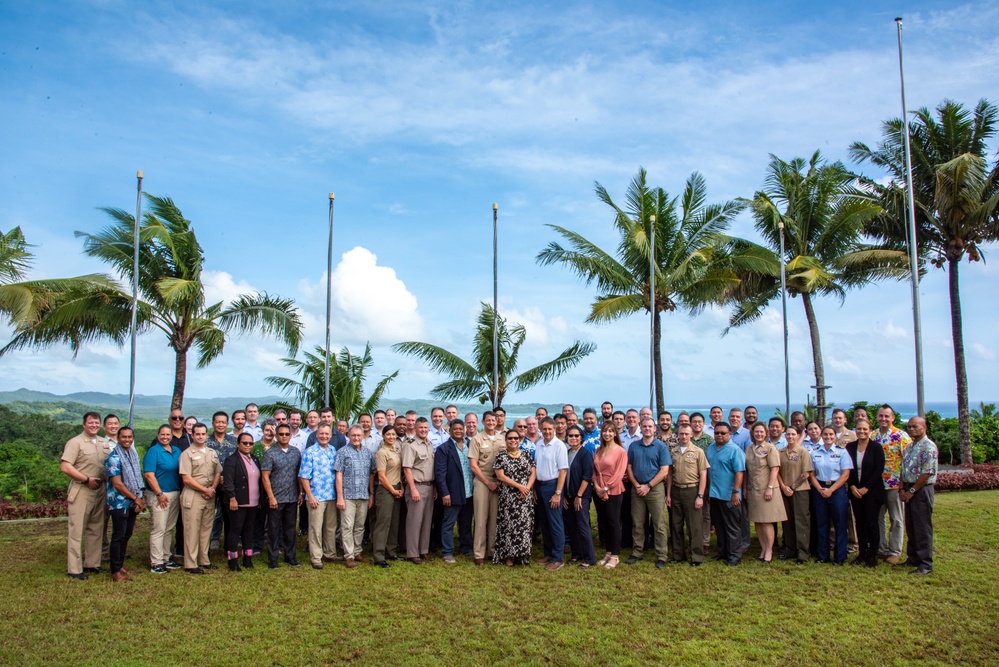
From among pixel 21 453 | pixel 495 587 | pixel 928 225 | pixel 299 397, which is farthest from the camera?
pixel 928 225

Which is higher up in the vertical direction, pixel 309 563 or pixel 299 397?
pixel 299 397

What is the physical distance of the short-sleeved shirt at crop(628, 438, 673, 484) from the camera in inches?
328

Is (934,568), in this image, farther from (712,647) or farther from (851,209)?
(851,209)

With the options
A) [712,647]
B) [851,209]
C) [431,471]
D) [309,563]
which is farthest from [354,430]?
[851,209]

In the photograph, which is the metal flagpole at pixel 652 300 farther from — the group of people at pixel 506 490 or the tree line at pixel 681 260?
the group of people at pixel 506 490

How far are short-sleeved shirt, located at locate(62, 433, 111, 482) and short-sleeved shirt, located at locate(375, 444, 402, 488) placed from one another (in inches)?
116

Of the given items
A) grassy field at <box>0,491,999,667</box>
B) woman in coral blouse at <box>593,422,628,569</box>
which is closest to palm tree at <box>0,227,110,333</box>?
grassy field at <box>0,491,999,667</box>

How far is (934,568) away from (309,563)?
22.4ft

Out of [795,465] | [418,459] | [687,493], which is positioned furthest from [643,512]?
[418,459]

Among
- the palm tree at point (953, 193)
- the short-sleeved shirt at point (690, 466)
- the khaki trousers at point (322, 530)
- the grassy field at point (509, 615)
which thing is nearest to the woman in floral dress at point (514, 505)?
the grassy field at point (509, 615)

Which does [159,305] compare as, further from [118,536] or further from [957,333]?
[957,333]

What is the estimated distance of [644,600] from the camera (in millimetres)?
6891

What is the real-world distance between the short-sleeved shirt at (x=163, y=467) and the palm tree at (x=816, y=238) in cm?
1586

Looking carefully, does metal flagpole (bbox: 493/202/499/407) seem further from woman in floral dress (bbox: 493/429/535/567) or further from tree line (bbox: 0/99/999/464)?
woman in floral dress (bbox: 493/429/535/567)
